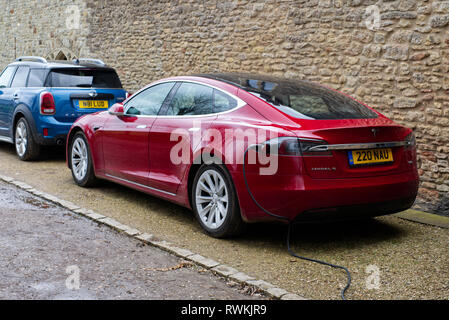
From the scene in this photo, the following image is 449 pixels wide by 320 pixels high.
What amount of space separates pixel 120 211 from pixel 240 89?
2012mm

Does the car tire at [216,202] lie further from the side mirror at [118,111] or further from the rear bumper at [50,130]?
the rear bumper at [50,130]

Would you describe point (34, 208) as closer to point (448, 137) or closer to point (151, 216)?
point (151, 216)

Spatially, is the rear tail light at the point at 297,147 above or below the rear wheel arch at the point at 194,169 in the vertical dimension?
above

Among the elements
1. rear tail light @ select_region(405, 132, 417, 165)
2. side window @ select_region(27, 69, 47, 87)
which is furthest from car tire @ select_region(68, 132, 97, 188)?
rear tail light @ select_region(405, 132, 417, 165)

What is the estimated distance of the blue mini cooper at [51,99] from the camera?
9.40 m

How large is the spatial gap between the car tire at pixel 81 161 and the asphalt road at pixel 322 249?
0.25 m

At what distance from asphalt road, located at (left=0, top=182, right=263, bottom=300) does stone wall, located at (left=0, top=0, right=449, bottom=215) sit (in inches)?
163

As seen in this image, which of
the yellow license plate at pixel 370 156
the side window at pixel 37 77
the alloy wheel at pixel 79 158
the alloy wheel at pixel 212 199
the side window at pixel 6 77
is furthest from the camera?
the side window at pixel 6 77

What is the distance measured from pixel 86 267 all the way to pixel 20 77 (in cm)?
704

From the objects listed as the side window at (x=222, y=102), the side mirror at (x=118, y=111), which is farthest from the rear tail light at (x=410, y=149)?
the side mirror at (x=118, y=111)

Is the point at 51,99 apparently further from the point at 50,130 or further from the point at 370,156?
the point at 370,156

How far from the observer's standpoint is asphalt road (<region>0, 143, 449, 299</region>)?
418 centimetres

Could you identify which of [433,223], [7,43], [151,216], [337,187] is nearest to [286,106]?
[337,187]

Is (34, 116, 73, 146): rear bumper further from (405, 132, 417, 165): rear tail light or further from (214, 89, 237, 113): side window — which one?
(405, 132, 417, 165): rear tail light
